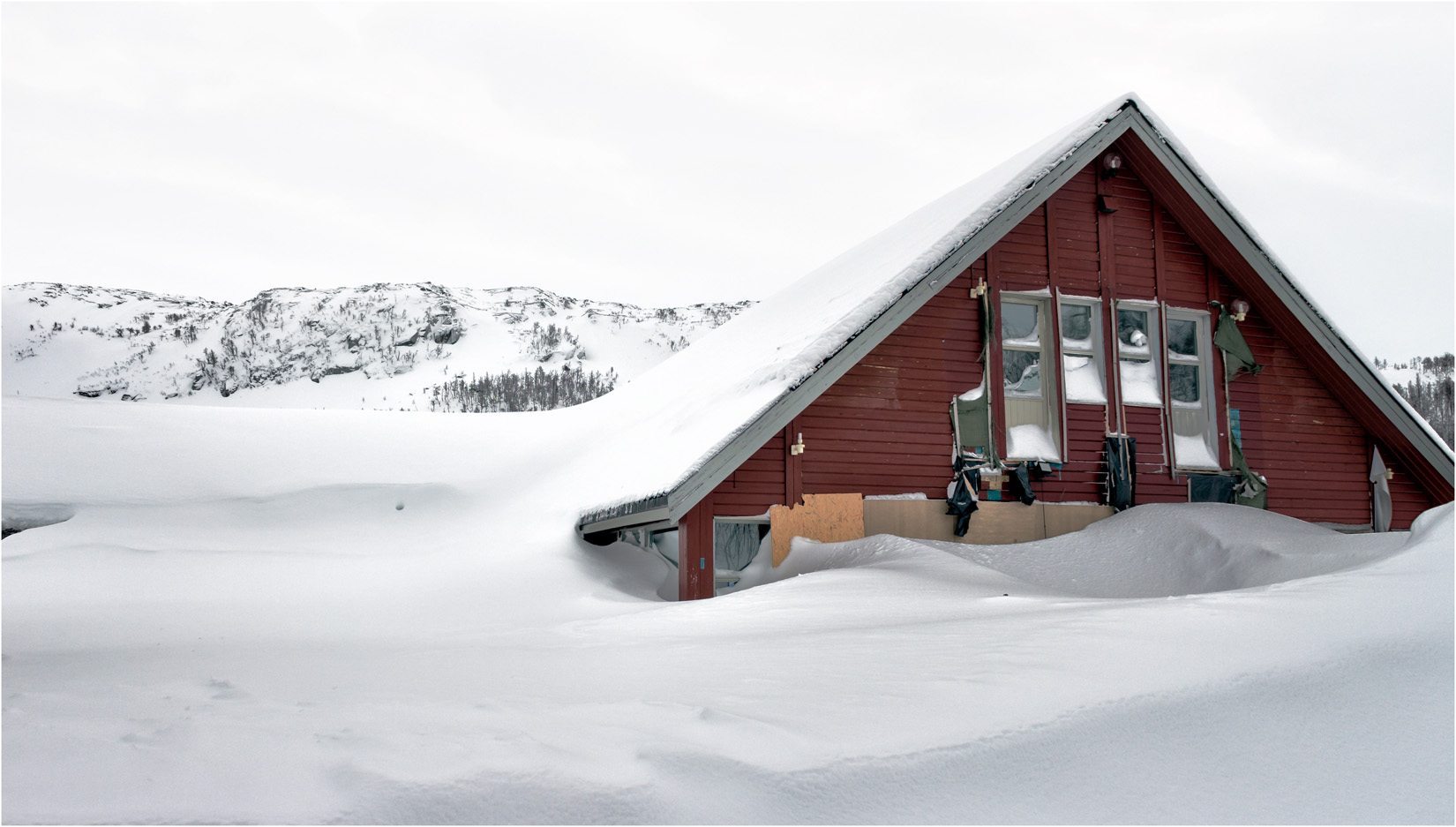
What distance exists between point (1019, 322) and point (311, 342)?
80.5m

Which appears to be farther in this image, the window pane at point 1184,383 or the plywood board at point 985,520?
the window pane at point 1184,383

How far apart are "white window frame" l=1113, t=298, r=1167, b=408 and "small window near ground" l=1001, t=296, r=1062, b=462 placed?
90 centimetres

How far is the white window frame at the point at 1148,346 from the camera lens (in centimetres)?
1197

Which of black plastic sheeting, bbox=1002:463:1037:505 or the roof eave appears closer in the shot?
the roof eave

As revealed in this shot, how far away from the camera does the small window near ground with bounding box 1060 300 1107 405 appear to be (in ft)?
38.8

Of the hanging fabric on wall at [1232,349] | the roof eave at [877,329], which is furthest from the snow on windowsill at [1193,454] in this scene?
the roof eave at [877,329]

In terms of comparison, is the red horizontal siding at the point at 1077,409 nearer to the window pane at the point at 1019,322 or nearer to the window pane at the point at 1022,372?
the window pane at the point at 1019,322

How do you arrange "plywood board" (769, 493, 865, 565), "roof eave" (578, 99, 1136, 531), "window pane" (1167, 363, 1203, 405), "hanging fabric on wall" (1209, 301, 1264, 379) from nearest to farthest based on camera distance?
1. "roof eave" (578, 99, 1136, 531)
2. "plywood board" (769, 493, 865, 565)
3. "hanging fabric on wall" (1209, 301, 1264, 379)
4. "window pane" (1167, 363, 1203, 405)

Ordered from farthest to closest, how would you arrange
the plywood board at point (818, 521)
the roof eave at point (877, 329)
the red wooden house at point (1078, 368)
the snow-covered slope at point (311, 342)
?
the snow-covered slope at point (311, 342), the red wooden house at point (1078, 368), the plywood board at point (818, 521), the roof eave at point (877, 329)

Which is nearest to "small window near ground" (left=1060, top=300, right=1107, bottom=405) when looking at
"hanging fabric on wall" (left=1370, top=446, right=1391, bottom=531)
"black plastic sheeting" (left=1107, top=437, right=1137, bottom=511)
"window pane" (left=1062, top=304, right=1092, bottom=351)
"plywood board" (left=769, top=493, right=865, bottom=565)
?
"window pane" (left=1062, top=304, right=1092, bottom=351)

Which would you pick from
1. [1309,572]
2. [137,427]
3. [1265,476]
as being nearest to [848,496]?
[1309,572]

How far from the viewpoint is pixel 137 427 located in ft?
44.0

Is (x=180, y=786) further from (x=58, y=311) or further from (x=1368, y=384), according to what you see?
(x=58, y=311)

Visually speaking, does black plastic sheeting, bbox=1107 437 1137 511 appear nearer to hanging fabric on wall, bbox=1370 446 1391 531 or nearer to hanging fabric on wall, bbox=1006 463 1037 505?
hanging fabric on wall, bbox=1006 463 1037 505
